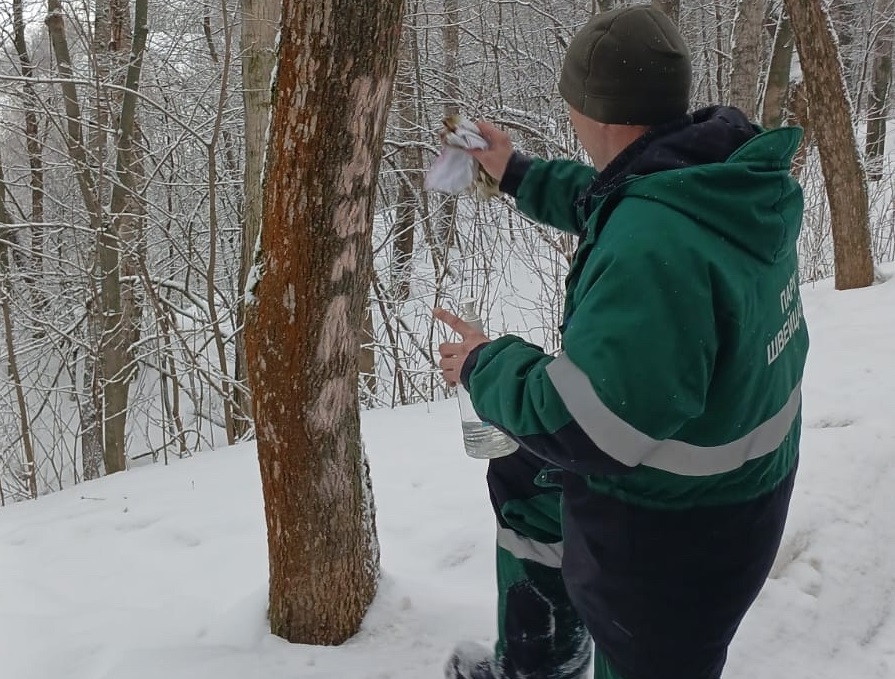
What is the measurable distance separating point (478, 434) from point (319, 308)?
0.51m

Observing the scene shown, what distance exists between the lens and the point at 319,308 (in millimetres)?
1850

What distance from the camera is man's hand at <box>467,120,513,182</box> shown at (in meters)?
2.03

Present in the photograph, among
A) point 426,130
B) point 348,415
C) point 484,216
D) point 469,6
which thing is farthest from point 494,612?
point 469,6

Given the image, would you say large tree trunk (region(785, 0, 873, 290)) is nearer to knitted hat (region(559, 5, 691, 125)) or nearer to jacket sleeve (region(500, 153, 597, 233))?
jacket sleeve (region(500, 153, 597, 233))

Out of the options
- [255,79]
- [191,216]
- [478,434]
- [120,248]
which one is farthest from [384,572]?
[191,216]

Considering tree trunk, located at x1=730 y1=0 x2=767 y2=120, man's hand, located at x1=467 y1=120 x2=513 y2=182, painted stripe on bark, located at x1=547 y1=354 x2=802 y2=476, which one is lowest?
painted stripe on bark, located at x1=547 y1=354 x2=802 y2=476

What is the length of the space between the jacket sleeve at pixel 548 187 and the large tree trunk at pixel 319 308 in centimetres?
40

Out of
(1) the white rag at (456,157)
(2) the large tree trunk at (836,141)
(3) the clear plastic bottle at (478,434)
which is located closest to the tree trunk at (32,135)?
(1) the white rag at (456,157)

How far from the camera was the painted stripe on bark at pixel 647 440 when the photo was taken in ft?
3.87

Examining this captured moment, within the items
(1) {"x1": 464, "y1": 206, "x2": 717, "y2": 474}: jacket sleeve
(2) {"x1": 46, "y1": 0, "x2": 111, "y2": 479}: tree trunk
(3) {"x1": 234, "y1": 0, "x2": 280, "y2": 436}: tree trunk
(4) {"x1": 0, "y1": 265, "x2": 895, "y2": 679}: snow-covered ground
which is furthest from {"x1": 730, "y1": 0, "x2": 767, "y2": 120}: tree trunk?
(1) {"x1": 464, "y1": 206, "x2": 717, "y2": 474}: jacket sleeve

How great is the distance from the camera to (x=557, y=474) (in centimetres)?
164

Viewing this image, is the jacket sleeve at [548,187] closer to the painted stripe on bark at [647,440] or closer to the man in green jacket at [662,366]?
the man in green jacket at [662,366]

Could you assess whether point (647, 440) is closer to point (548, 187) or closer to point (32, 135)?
point (548, 187)

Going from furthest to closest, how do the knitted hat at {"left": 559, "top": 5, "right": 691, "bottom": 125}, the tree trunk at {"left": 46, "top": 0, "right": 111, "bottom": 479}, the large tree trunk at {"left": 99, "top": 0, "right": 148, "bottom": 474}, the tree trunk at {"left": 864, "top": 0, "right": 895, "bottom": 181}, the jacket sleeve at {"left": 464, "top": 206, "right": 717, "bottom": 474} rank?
the tree trunk at {"left": 864, "top": 0, "right": 895, "bottom": 181}
the large tree trunk at {"left": 99, "top": 0, "right": 148, "bottom": 474}
the tree trunk at {"left": 46, "top": 0, "right": 111, "bottom": 479}
the knitted hat at {"left": 559, "top": 5, "right": 691, "bottom": 125}
the jacket sleeve at {"left": 464, "top": 206, "right": 717, "bottom": 474}
